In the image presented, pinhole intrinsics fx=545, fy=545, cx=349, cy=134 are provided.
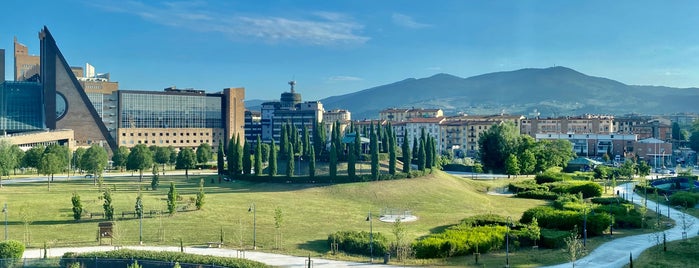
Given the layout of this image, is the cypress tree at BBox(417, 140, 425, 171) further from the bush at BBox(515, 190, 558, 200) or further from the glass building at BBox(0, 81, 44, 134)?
the glass building at BBox(0, 81, 44, 134)

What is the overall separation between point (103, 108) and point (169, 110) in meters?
17.0

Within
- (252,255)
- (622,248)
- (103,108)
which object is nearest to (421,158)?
(622,248)

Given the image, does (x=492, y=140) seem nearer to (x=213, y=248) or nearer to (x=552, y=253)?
(x=552, y=253)

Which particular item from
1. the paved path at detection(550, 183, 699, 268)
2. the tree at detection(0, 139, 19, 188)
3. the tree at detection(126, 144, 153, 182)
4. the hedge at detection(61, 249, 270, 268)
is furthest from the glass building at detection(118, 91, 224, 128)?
the paved path at detection(550, 183, 699, 268)

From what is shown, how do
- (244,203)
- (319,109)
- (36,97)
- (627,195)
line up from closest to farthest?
1. (244,203)
2. (627,195)
3. (36,97)
4. (319,109)

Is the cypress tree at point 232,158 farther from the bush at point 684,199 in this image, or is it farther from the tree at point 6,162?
the bush at point 684,199

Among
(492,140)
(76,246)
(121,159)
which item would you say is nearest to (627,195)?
(492,140)

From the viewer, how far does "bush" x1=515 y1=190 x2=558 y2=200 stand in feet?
223

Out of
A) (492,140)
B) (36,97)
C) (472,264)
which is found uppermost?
(36,97)

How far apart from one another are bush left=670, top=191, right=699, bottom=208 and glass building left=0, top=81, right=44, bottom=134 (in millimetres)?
137860

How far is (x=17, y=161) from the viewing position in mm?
88562

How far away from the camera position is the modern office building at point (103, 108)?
13275 centimetres

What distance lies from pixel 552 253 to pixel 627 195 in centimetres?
3977

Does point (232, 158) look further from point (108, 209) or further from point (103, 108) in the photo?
point (103, 108)
